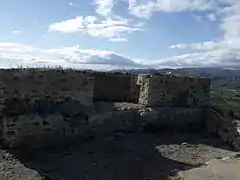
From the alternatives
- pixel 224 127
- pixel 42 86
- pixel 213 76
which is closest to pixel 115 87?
pixel 224 127

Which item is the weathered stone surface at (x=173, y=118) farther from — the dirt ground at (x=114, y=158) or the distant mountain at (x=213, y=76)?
the distant mountain at (x=213, y=76)

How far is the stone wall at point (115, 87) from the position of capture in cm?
1373

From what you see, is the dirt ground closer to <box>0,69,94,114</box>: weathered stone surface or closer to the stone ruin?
the stone ruin

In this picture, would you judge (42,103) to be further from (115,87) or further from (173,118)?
(173,118)

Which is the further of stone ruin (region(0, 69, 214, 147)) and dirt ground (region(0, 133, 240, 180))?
stone ruin (region(0, 69, 214, 147))

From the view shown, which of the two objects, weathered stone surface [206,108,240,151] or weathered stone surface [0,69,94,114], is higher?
weathered stone surface [0,69,94,114]

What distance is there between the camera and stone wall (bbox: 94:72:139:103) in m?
13.7

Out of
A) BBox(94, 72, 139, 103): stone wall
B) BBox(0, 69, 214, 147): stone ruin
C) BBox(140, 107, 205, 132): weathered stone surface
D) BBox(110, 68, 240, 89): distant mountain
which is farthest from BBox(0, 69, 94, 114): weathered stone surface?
BBox(110, 68, 240, 89): distant mountain

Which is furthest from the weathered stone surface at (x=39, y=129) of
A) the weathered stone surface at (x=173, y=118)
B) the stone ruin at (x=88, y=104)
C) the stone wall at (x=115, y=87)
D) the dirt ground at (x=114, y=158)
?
the stone wall at (x=115, y=87)

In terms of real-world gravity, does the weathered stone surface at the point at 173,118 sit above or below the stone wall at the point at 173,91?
below

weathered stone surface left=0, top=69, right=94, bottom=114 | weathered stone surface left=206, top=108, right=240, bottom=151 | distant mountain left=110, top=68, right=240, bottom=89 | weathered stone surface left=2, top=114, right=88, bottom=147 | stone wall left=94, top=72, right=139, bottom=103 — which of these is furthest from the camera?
distant mountain left=110, top=68, right=240, bottom=89

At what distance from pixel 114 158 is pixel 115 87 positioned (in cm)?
517

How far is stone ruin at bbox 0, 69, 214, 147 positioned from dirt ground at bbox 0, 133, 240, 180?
47 centimetres

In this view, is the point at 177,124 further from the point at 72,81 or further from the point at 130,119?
the point at 72,81
